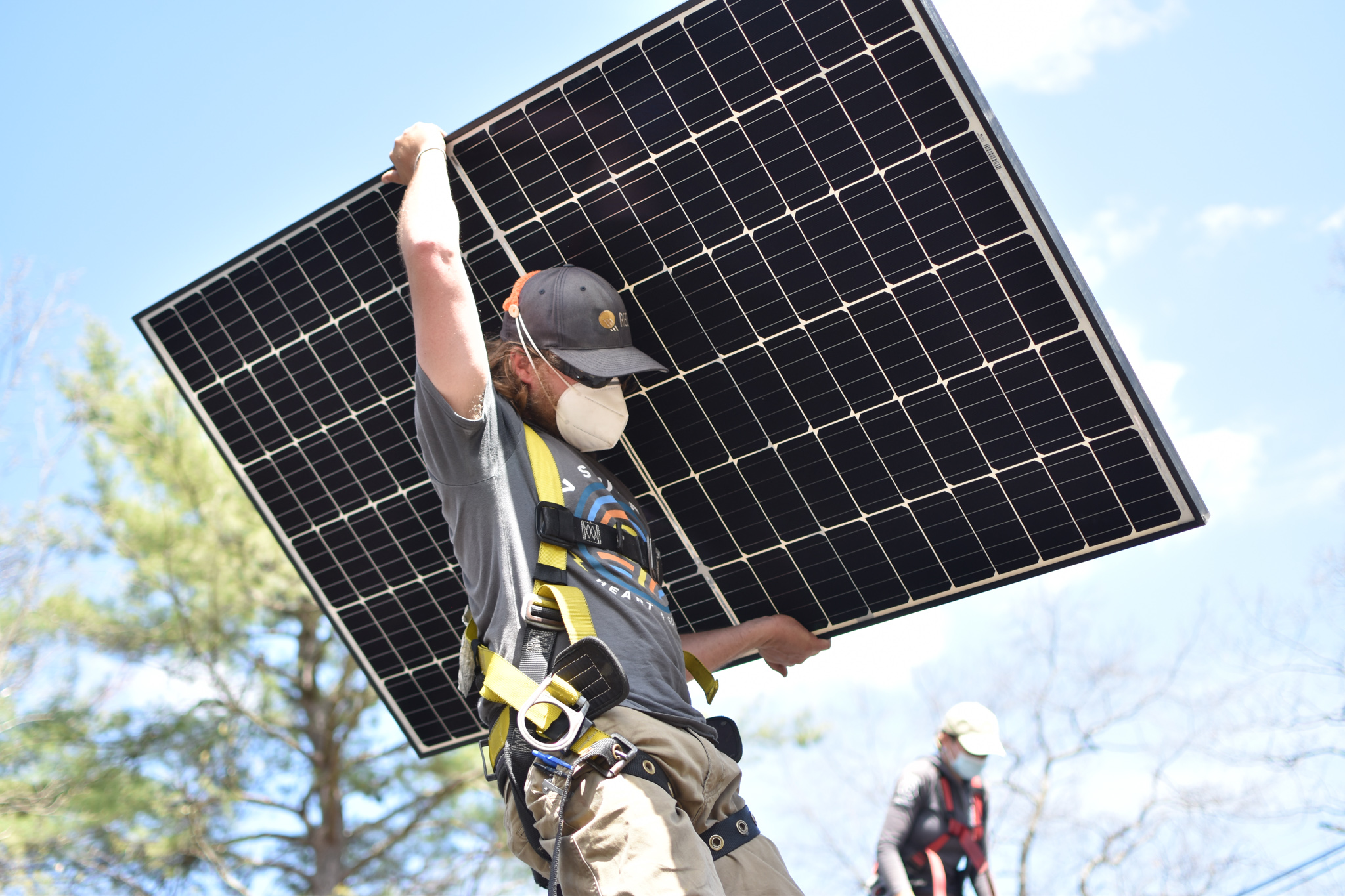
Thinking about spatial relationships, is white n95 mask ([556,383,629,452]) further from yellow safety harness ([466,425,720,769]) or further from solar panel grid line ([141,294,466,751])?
solar panel grid line ([141,294,466,751])

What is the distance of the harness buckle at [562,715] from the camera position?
10.0 ft

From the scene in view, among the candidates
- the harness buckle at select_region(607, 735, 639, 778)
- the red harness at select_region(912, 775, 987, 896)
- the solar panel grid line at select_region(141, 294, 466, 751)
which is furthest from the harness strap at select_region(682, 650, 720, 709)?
the red harness at select_region(912, 775, 987, 896)

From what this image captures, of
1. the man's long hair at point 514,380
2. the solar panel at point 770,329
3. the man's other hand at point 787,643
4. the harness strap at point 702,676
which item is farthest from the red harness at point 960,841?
the man's long hair at point 514,380

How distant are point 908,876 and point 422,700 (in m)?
3.56

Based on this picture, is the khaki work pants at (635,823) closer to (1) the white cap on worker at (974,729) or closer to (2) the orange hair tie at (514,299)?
(2) the orange hair tie at (514,299)

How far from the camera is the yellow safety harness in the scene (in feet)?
10.2

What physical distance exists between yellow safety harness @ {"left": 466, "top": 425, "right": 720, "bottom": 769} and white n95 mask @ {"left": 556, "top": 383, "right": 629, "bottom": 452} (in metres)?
0.23

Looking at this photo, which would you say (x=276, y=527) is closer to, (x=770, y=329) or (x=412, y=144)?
(x=412, y=144)

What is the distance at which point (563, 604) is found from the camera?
131 inches

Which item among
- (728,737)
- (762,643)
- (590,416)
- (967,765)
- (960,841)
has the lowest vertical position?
(728,737)

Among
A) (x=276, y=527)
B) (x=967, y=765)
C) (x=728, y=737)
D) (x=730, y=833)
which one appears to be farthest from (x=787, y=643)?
(x=967, y=765)

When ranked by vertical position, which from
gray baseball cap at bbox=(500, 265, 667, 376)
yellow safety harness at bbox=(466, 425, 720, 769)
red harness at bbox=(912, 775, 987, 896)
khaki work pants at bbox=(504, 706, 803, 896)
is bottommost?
khaki work pants at bbox=(504, 706, 803, 896)

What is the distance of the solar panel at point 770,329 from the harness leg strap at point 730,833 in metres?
1.43

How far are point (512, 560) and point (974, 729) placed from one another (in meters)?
5.00
